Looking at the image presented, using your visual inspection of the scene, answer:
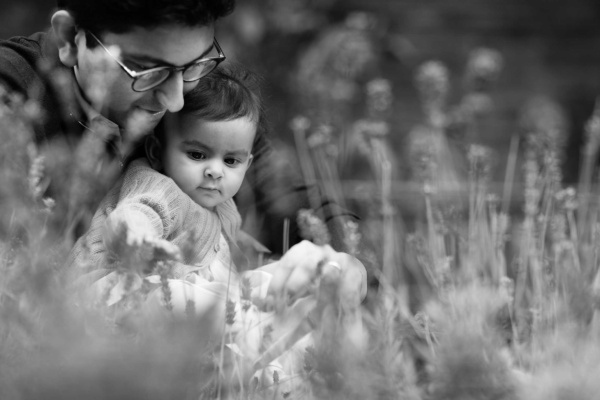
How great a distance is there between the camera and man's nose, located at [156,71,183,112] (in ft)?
6.73

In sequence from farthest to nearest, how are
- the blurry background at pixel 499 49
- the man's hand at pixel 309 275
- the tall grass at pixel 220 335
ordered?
the blurry background at pixel 499 49
the man's hand at pixel 309 275
the tall grass at pixel 220 335

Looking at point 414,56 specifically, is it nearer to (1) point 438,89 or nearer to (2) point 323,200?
(1) point 438,89

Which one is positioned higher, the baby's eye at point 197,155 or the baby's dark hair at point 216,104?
the baby's dark hair at point 216,104

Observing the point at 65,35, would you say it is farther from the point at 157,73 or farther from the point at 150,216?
the point at 150,216

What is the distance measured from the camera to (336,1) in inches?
201

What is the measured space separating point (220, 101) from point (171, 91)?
252 mm

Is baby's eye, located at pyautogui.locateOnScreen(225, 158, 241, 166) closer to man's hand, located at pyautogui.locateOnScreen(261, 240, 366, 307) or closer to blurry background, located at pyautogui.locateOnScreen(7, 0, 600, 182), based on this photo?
man's hand, located at pyautogui.locateOnScreen(261, 240, 366, 307)

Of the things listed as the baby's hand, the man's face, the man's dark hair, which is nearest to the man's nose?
the man's face

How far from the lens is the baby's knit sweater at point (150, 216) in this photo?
6.47 feet

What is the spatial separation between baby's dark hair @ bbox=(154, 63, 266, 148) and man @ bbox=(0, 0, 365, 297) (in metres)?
0.08

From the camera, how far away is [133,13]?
204cm

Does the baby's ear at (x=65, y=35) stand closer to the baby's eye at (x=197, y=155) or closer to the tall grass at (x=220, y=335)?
→ the tall grass at (x=220, y=335)

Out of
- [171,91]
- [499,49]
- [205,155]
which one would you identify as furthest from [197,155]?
[499,49]

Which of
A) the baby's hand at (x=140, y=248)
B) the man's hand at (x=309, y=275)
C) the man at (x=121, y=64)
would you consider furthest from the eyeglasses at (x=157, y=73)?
the baby's hand at (x=140, y=248)
